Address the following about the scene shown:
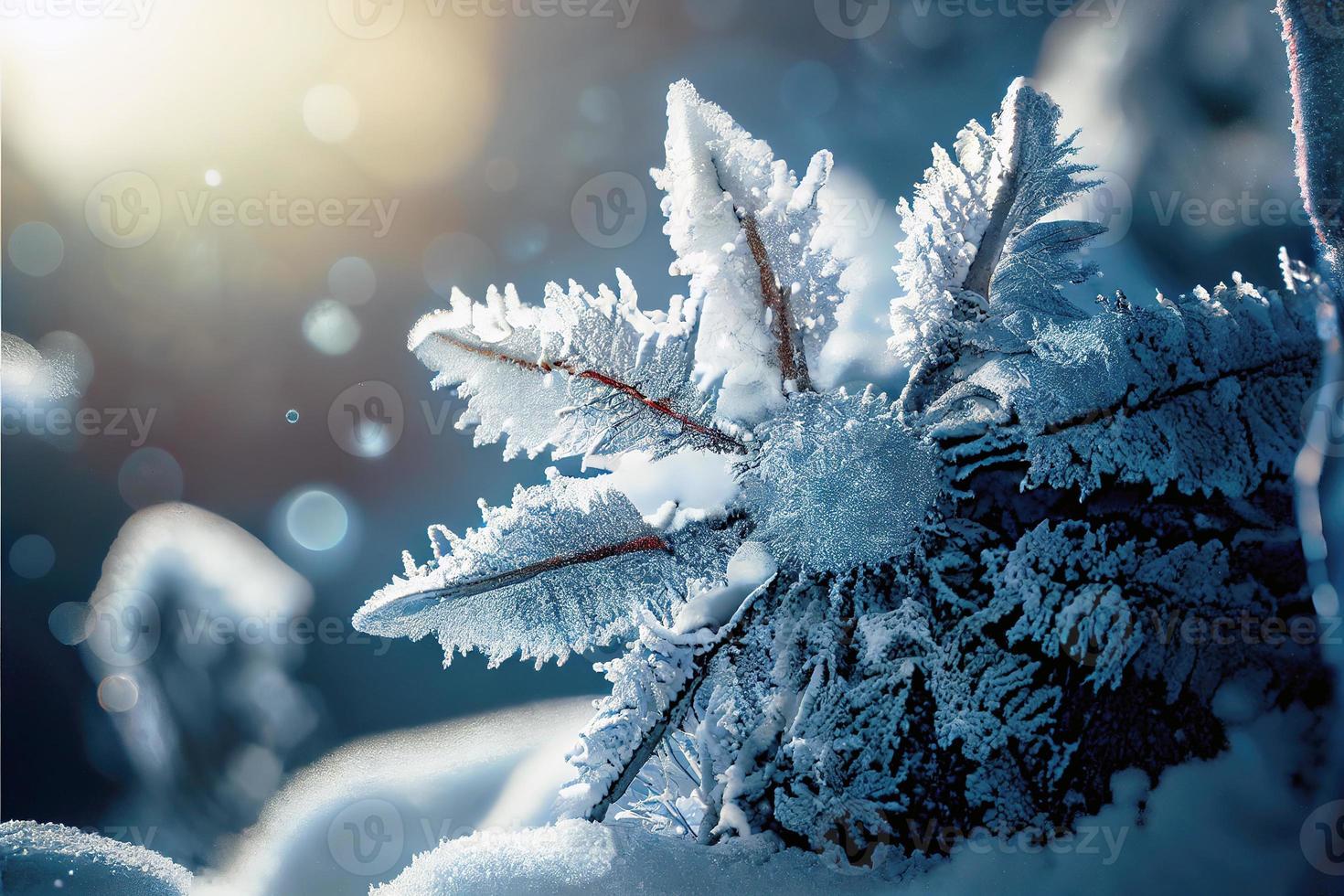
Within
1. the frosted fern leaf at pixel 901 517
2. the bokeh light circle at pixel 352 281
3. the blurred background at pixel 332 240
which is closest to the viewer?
the frosted fern leaf at pixel 901 517

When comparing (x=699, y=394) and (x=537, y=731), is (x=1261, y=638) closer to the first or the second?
(x=699, y=394)

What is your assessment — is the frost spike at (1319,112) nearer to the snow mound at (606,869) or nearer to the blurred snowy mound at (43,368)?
the snow mound at (606,869)

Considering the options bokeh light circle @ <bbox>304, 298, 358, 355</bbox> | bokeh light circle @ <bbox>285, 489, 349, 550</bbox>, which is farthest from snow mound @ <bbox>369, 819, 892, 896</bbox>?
bokeh light circle @ <bbox>304, 298, 358, 355</bbox>

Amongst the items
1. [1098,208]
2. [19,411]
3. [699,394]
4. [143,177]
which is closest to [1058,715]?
[699,394]

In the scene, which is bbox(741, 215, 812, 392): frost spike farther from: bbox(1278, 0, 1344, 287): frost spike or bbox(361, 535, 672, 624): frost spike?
bbox(1278, 0, 1344, 287): frost spike

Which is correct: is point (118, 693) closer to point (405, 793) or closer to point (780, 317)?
point (405, 793)

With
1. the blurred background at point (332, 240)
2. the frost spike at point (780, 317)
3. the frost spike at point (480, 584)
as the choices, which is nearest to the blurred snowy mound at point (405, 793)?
the blurred background at point (332, 240)
